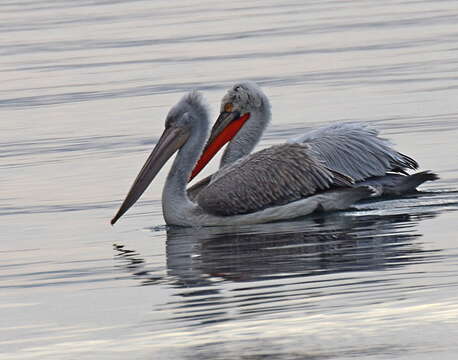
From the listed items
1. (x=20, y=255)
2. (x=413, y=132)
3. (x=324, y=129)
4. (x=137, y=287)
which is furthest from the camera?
(x=413, y=132)

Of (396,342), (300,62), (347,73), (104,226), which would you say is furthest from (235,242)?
(300,62)

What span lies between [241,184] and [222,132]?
139 cm

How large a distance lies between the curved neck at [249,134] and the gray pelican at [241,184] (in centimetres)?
73

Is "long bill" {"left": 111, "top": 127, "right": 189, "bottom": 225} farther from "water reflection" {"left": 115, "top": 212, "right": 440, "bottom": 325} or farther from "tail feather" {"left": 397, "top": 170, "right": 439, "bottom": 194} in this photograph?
"tail feather" {"left": 397, "top": 170, "right": 439, "bottom": 194}

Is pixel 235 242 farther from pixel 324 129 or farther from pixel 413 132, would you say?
pixel 413 132

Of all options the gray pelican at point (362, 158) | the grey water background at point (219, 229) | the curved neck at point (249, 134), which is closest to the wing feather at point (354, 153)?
the gray pelican at point (362, 158)

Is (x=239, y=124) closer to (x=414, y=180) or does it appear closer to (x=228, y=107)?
(x=228, y=107)

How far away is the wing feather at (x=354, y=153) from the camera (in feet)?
34.1

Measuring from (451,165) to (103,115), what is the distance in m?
4.72

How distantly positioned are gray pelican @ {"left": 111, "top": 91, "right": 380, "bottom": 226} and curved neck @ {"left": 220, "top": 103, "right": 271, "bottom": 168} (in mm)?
726

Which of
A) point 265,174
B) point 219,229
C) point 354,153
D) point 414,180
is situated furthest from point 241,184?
point 414,180

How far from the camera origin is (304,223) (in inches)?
390

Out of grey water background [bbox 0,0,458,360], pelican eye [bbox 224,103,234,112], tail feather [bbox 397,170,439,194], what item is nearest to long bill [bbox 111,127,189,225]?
grey water background [bbox 0,0,458,360]

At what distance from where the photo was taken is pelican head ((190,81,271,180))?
11.2 metres
